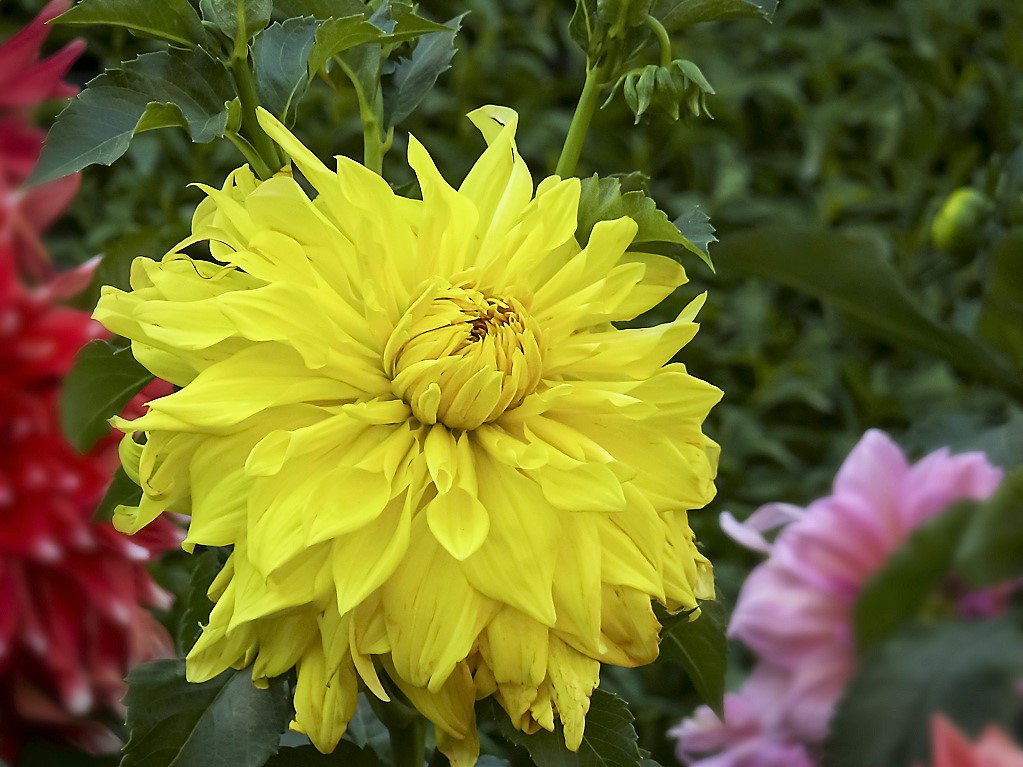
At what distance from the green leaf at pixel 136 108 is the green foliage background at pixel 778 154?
571 millimetres

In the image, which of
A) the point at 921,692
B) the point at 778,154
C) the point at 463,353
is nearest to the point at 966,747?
the point at 921,692

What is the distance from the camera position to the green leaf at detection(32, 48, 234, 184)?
0.31 m

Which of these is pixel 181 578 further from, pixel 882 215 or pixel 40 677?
pixel 882 215

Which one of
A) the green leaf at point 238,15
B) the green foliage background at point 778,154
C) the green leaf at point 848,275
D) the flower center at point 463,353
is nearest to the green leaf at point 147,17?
the green leaf at point 238,15

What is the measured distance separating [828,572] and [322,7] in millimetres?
265

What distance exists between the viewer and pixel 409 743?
0.37 m

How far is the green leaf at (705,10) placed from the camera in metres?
0.34

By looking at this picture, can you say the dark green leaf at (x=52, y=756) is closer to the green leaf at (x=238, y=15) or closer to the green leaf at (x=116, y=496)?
the green leaf at (x=116, y=496)

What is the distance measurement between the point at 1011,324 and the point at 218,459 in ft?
0.67

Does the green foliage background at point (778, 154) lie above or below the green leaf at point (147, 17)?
below

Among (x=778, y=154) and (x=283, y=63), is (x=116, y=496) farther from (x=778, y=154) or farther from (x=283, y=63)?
(x=778, y=154)

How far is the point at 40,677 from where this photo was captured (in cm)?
33

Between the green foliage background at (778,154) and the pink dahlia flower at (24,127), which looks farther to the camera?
the green foliage background at (778,154)

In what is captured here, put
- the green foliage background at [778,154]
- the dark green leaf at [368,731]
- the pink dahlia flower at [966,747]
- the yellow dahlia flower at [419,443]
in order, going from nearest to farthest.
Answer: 1. the pink dahlia flower at [966,747]
2. the yellow dahlia flower at [419,443]
3. the dark green leaf at [368,731]
4. the green foliage background at [778,154]
